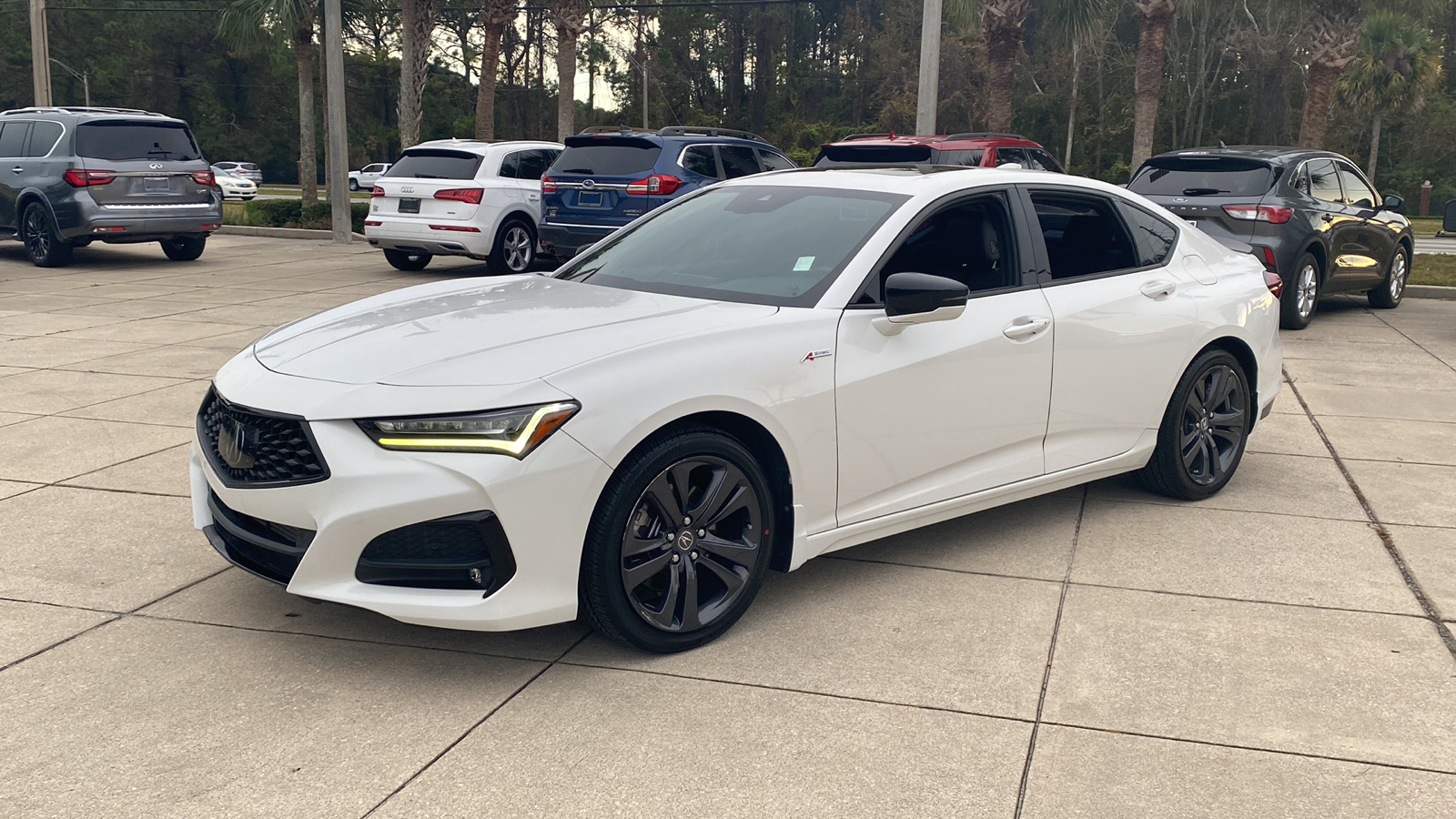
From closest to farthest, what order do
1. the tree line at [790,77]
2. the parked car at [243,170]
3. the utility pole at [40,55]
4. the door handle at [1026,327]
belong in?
the door handle at [1026,327] < the utility pole at [40,55] < the parked car at [243,170] < the tree line at [790,77]

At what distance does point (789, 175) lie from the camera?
5.59 metres

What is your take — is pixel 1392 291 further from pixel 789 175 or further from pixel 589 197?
pixel 789 175

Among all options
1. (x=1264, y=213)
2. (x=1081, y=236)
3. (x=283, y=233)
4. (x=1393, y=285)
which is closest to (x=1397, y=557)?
(x=1081, y=236)

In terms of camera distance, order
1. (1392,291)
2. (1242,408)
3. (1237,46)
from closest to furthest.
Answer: (1242,408), (1392,291), (1237,46)

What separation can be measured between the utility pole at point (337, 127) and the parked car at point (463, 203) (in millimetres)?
5725

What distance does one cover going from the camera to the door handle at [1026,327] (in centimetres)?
498

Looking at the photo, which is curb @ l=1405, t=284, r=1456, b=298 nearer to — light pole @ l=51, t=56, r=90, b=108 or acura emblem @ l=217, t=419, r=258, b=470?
acura emblem @ l=217, t=419, r=258, b=470

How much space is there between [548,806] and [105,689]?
4.95 ft

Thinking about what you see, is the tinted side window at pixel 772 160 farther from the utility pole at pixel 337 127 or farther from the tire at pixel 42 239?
the utility pole at pixel 337 127

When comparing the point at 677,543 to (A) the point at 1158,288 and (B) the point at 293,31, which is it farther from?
(B) the point at 293,31

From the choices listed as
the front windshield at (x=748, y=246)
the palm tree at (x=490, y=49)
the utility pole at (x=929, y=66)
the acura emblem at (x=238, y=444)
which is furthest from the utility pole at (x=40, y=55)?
the acura emblem at (x=238, y=444)

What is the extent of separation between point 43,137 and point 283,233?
23.9ft

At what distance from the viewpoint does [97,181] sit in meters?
15.4

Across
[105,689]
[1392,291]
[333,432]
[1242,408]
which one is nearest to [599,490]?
[333,432]
